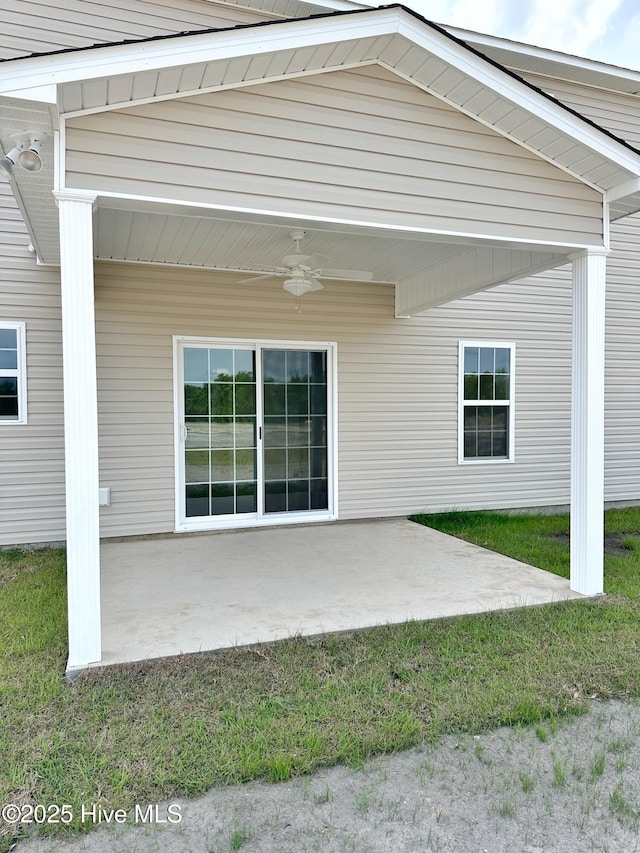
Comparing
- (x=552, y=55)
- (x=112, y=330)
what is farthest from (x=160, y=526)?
(x=552, y=55)

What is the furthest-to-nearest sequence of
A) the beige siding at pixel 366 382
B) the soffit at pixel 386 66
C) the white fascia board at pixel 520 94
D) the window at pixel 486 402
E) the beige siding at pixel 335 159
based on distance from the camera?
the window at pixel 486 402 < the beige siding at pixel 366 382 < the white fascia board at pixel 520 94 < the beige siding at pixel 335 159 < the soffit at pixel 386 66

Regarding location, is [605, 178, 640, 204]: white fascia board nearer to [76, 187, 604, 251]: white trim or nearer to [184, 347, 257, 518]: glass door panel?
[76, 187, 604, 251]: white trim

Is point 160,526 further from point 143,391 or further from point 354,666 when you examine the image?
point 354,666

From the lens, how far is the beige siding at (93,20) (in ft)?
17.2

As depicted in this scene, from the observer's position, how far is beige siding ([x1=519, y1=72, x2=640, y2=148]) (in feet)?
24.5

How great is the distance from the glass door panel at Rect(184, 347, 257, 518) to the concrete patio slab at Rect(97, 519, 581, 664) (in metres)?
0.41

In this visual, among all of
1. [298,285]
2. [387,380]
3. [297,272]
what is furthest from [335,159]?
[387,380]

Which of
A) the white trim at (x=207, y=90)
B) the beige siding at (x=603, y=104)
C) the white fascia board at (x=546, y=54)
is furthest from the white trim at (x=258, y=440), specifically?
the beige siding at (x=603, y=104)

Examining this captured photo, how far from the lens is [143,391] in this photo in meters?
5.75

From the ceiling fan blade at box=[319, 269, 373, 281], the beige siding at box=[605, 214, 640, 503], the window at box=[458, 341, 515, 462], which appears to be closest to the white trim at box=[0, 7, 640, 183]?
the ceiling fan blade at box=[319, 269, 373, 281]

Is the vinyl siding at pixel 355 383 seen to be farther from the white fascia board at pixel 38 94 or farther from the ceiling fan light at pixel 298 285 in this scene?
the white fascia board at pixel 38 94

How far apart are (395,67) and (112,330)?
11.7 feet

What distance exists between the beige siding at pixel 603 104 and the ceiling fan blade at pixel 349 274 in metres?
3.77

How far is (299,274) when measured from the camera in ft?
16.1
